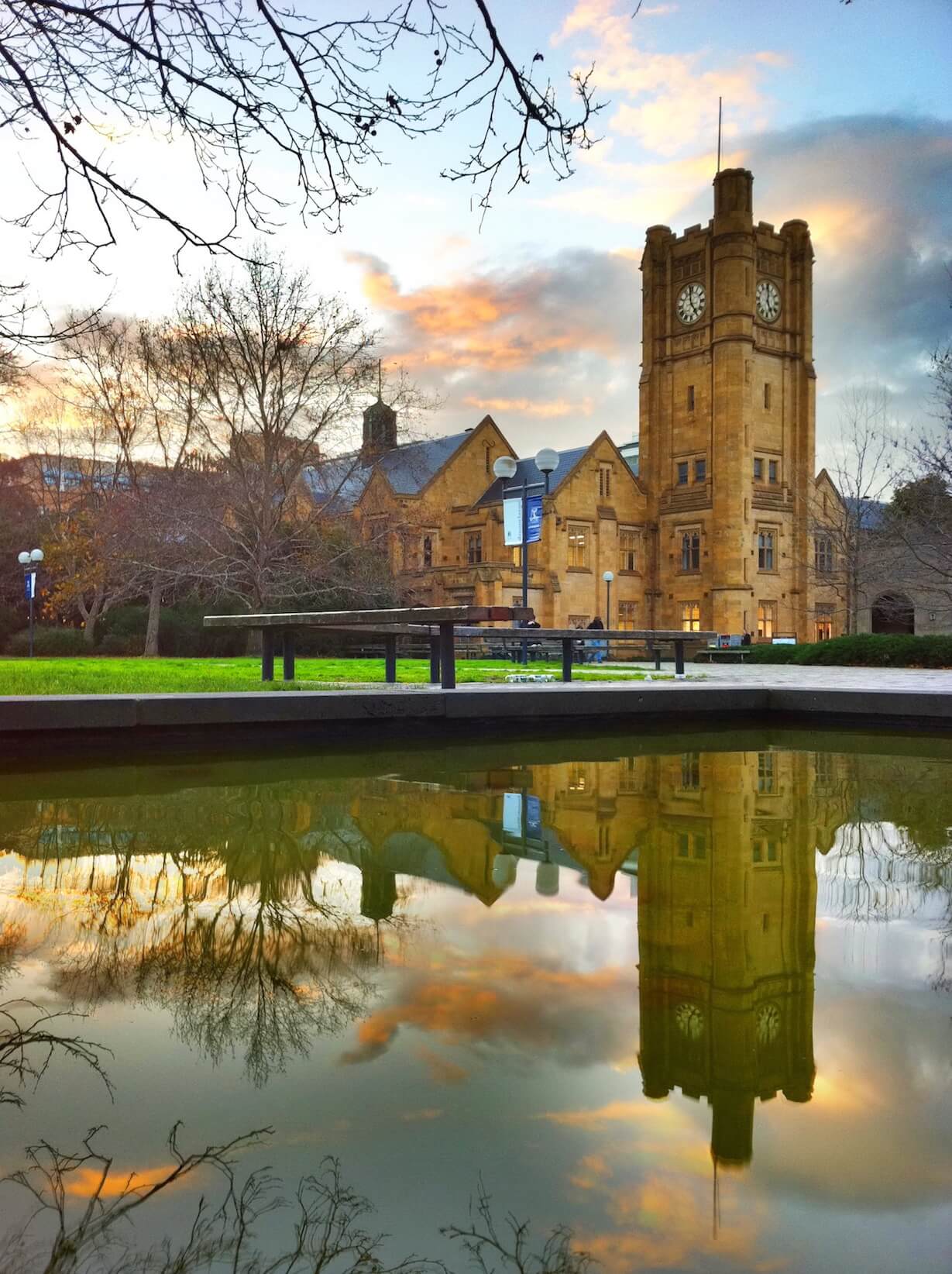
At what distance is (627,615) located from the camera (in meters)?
52.0

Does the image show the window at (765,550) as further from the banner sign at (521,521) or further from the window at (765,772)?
the window at (765,772)

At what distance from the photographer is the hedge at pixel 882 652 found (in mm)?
25516

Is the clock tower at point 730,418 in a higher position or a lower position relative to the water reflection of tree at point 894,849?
higher

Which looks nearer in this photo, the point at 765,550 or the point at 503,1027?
the point at 503,1027

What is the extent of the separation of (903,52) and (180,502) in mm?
25850

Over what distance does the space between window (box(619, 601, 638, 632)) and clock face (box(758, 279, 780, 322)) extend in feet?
55.3

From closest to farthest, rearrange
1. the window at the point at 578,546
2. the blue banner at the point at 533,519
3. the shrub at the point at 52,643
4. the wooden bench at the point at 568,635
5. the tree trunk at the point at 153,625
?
1. the wooden bench at the point at 568,635
2. the blue banner at the point at 533,519
3. the tree trunk at the point at 153,625
4. the shrub at the point at 52,643
5. the window at the point at 578,546

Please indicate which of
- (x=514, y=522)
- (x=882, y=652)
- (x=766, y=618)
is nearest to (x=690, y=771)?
(x=514, y=522)

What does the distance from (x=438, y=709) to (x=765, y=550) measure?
46.0 m

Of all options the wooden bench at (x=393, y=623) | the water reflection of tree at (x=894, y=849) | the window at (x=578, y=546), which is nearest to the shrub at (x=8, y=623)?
the window at (x=578, y=546)

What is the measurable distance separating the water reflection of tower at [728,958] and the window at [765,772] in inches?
24.8

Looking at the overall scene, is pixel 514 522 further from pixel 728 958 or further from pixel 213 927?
pixel 728 958

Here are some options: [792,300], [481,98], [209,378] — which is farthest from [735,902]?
[792,300]

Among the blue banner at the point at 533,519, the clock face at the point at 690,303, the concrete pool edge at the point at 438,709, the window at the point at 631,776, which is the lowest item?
the window at the point at 631,776
